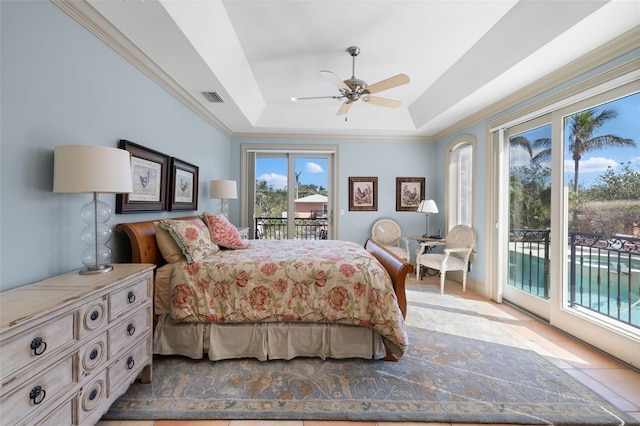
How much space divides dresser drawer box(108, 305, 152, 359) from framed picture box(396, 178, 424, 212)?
4.40m

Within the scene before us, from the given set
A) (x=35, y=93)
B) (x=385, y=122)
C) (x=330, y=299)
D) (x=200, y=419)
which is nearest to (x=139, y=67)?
(x=35, y=93)

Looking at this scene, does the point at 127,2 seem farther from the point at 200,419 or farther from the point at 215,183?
the point at 200,419

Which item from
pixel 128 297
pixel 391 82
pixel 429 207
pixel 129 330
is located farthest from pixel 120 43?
pixel 429 207

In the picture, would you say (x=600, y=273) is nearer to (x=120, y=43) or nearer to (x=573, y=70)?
(x=573, y=70)

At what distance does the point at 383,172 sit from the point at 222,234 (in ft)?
11.3

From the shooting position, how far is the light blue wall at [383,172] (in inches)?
199

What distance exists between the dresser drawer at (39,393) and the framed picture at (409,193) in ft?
15.9

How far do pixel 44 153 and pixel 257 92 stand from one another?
2735 millimetres

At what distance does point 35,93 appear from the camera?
1470 millimetres

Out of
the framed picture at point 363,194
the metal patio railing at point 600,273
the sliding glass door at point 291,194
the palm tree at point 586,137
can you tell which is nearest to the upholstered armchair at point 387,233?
the framed picture at point 363,194

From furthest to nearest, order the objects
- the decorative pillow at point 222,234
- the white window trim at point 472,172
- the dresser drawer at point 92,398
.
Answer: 1. the white window trim at point 472,172
2. the decorative pillow at point 222,234
3. the dresser drawer at point 92,398

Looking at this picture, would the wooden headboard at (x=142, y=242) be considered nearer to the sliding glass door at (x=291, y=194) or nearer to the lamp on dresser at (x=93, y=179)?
the lamp on dresser at (x=93, y=179)

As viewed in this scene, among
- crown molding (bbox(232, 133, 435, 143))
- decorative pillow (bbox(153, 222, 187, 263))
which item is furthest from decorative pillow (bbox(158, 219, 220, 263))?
crown molding (bbox(232, 133, 435, 143))

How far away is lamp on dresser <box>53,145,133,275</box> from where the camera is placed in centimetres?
144
